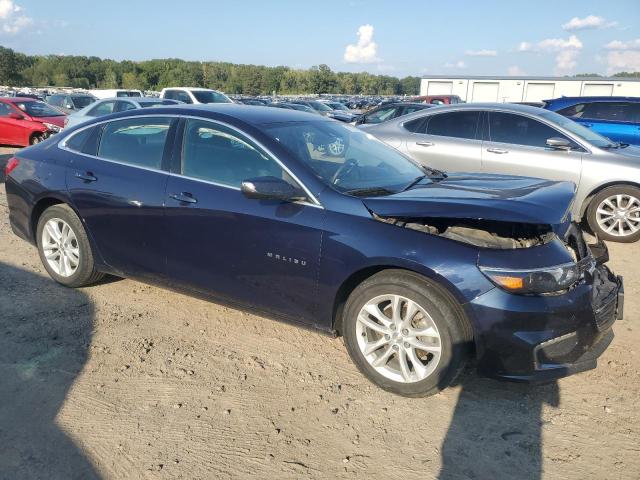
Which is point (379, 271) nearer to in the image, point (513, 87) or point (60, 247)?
point (60, 247)

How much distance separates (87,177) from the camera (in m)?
4.22

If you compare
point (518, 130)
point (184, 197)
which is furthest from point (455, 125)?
point (184, 197)

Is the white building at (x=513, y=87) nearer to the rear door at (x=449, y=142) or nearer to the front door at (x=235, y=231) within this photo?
the rear door at (x=449, y=142)

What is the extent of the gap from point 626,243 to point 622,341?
10.2ft

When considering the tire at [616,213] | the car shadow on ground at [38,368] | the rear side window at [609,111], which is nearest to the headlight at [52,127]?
the car shadow on ground at [38,368]

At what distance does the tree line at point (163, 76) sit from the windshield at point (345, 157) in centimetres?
10184

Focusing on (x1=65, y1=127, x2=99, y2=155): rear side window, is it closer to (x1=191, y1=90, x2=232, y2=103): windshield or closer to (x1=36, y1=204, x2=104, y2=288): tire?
(x1=36, y1=204, x2=104, y2=288): tire

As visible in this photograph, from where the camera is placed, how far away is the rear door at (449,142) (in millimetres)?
7184

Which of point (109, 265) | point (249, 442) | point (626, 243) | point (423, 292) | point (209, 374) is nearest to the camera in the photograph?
point (249, 442)

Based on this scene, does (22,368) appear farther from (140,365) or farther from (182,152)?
(182,152)

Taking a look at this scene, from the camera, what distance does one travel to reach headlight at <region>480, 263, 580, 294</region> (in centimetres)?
280

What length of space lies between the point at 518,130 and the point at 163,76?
367 feet

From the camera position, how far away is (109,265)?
14.0 feet

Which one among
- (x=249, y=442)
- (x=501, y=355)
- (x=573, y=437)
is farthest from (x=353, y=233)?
(x=573, y=437)
